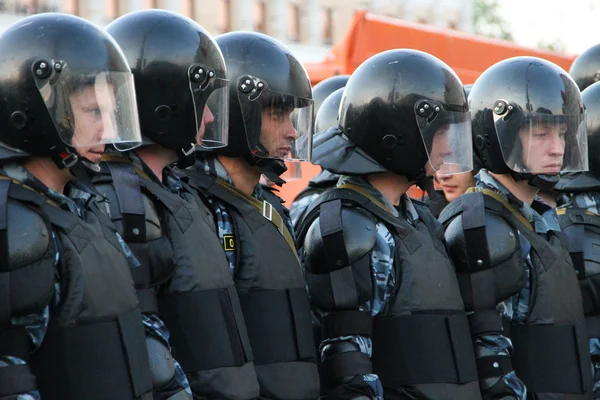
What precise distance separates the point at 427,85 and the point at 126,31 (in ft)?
4.46

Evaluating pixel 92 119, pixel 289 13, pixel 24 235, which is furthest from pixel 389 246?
pixel 289 13

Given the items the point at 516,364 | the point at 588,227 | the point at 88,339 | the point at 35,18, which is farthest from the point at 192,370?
the point at 588,227

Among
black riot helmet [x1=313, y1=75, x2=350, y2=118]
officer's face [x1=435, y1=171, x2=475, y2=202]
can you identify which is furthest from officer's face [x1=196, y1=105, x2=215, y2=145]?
black riot helmet [x1=313, y1=75, x2=350, y2=118]

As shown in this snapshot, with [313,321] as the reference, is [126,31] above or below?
above

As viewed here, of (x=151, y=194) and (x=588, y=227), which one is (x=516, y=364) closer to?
(x=588, y=227)

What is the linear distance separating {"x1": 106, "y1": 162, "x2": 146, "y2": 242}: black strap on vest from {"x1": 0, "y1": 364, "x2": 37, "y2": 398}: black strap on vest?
82 cm

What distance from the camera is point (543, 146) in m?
6.02

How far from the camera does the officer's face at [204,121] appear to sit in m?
5.02

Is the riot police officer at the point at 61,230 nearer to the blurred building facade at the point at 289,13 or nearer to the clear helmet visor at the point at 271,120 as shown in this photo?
the clear helmet visor at the point at 271,120

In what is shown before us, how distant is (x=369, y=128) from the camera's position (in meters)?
5.55

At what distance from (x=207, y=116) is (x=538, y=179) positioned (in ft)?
5.74

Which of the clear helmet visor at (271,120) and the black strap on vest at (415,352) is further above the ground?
the clear helmet visor at (271,120)

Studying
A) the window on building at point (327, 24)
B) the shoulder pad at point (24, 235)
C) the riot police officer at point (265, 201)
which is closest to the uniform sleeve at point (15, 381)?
the shoulder pad at point (24, 235)

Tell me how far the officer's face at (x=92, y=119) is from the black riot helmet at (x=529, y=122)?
234cm
